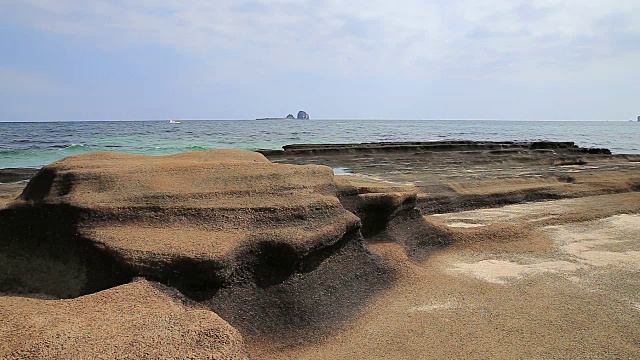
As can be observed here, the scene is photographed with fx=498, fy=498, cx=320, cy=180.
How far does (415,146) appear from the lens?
17.9 meters

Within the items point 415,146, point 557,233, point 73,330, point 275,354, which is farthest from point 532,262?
point 415,146

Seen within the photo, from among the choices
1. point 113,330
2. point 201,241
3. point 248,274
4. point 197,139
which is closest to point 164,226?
point 201,241

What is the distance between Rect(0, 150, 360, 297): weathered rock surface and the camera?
106 inches

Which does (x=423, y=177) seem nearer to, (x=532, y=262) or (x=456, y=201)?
(x=456, y=201)

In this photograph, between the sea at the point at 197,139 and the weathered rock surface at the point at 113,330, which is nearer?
the weathered rock surface at the point at 113,330

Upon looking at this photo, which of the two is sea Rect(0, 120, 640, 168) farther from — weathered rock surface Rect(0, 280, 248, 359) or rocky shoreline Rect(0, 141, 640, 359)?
weathered rock surface Rect(0, 280, 248, 359)

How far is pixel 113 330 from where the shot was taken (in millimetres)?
2045

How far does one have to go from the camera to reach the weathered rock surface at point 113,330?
6.21 ft

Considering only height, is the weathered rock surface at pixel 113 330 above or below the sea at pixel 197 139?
above

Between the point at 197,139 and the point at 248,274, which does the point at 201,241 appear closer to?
the point at 248,274

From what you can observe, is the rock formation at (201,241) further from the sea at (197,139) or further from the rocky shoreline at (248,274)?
the sea at (197,139)

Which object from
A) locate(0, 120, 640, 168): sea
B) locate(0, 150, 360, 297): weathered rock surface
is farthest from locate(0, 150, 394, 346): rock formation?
locate(0, 120, 640, 168): sea

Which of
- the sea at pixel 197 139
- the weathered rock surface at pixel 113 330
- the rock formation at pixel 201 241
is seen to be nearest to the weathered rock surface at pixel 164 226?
the rock formation at pixel 201 241

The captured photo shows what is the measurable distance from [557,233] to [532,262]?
1.04m
